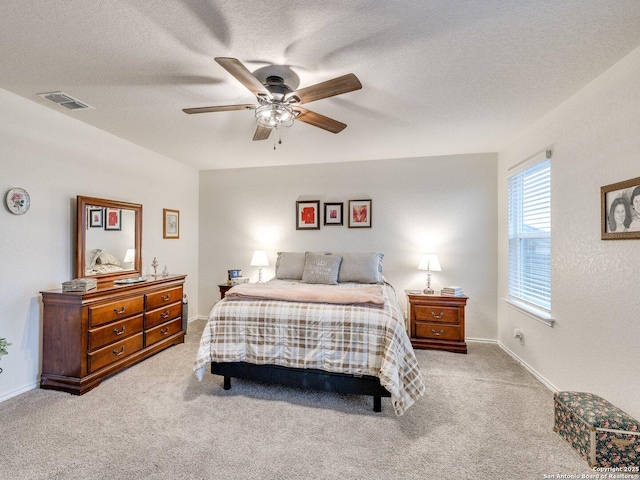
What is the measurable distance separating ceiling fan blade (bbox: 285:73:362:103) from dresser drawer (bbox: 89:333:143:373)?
2.66 m

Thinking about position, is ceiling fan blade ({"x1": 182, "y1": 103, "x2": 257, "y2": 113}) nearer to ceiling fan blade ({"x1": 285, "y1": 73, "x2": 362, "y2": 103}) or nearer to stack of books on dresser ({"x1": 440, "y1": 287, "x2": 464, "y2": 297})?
ceiling fan blade ({"x1": 285, "y1": 73, "x2": 362, "y2": 103})

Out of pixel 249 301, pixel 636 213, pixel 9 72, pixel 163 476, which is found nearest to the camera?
pixel 163 476

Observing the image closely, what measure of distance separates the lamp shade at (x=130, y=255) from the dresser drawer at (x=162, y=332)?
84 centimetres

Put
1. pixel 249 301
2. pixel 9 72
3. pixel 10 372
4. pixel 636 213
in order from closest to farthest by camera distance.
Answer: pixel 636 213 < pixel 9 72 < pixel 10 372 < pixel 249 301

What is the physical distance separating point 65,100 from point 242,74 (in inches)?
71.9

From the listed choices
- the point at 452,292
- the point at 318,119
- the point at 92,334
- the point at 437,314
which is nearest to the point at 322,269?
the point at 437,314

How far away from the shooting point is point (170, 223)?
14.1 ft

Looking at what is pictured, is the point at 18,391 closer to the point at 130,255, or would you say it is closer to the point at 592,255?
the point at 130,255

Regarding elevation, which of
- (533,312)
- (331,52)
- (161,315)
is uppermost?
(331,52)

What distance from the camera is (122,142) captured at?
137 inches

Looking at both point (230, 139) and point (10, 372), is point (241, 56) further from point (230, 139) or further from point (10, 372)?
point (10, 372)

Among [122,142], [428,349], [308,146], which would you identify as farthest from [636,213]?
[122,142]

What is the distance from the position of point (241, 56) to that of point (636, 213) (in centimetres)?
255

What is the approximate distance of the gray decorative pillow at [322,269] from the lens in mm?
3758
